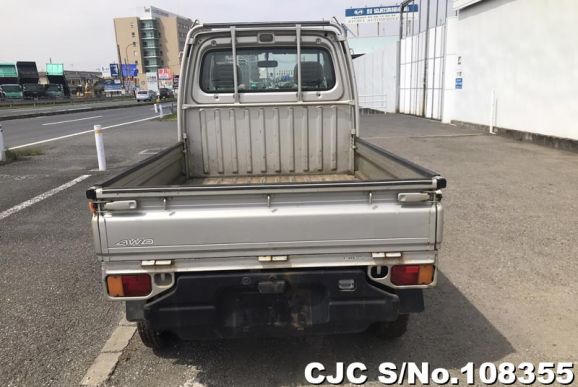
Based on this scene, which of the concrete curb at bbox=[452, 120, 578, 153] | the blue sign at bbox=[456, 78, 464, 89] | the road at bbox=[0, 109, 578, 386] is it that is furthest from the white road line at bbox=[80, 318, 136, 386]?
the blue sign at bbox=[456, 78, 464, 89]

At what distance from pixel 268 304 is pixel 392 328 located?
3.40 ft

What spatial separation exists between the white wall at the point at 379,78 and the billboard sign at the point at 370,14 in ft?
95.5

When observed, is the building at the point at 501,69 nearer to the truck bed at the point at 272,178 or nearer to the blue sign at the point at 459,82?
the blue sign at the point at 459,82

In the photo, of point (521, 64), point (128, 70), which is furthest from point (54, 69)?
point (521, 64)

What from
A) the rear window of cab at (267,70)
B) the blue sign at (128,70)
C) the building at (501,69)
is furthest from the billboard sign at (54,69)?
the rear window of cab at (267,70)

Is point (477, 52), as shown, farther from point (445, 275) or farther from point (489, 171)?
point (445, 275)

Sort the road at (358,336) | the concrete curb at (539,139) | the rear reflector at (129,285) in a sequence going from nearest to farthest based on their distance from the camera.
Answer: the rear reflector at (129,285)
the road at (358,336)
the concrete curb at (539,139)

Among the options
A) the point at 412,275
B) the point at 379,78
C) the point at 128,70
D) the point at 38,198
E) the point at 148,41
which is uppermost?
the point at 148,41

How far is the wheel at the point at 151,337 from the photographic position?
322 centimetres

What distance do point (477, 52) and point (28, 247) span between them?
15715 millimetres

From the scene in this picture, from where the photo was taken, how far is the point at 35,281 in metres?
Answer: 4.77

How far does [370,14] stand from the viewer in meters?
63.1

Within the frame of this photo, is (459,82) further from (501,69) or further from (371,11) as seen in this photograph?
(371,11)

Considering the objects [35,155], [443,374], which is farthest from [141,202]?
[35,155]
